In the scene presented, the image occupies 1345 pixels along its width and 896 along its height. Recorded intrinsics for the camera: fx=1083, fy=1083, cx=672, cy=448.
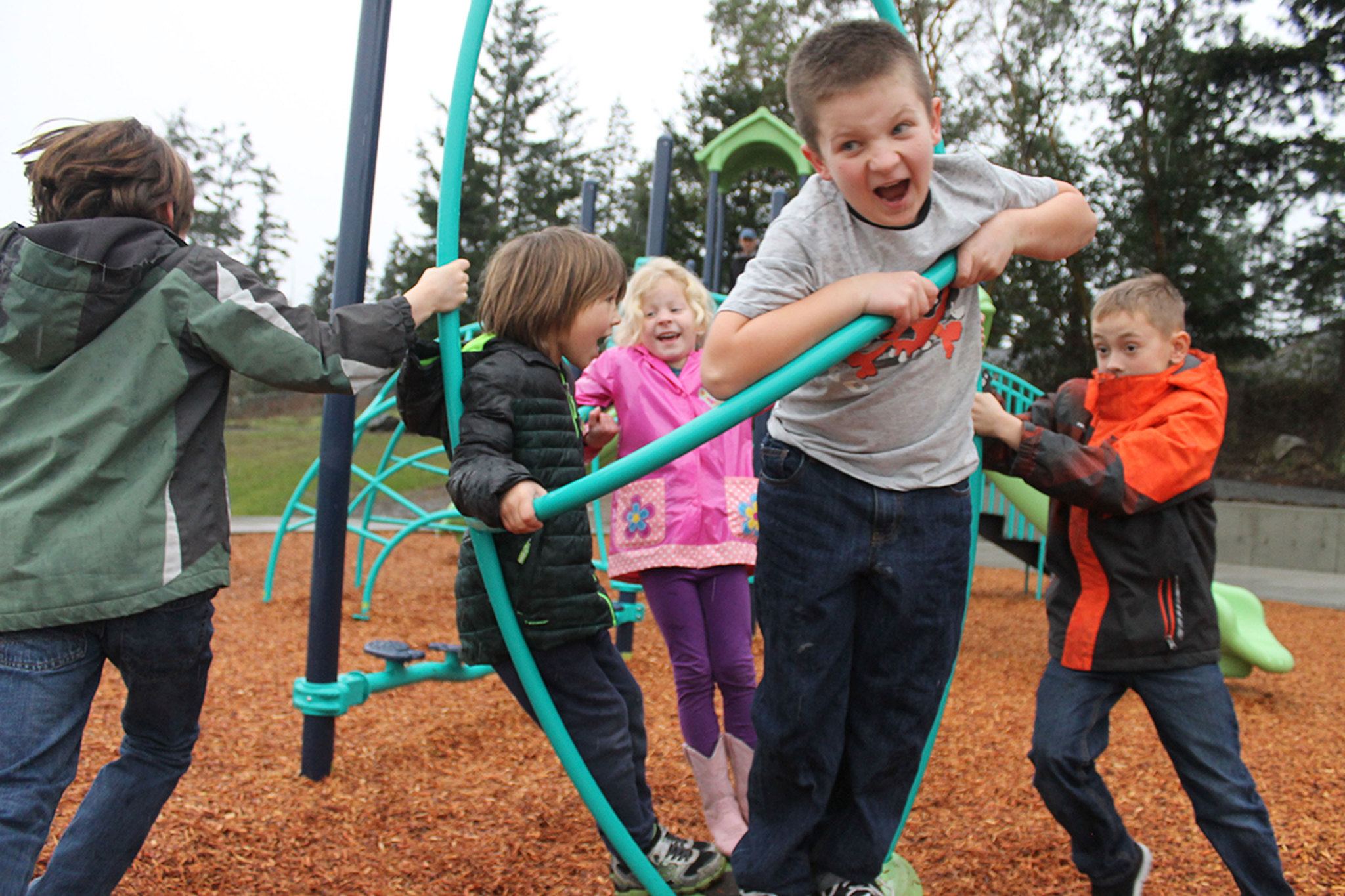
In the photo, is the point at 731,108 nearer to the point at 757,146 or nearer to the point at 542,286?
the point at 757,146

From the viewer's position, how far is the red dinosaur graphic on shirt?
1.68 m

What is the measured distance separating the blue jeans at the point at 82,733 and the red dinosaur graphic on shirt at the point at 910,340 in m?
1.11

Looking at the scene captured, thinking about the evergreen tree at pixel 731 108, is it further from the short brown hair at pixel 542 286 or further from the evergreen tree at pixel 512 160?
the short brown hair at pixel 542 286

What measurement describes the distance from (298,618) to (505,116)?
26.3 m

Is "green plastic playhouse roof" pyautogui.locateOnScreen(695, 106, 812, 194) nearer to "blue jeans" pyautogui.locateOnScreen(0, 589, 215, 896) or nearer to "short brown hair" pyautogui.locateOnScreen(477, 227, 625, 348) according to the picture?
"short brown hair" pyautogui.locateOnScreen(477, 227, 625, 348)

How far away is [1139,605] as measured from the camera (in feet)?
6.91

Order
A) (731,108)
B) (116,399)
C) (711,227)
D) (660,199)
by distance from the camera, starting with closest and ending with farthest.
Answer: (116,399) < (660,199) < (711,227) < (731,108)

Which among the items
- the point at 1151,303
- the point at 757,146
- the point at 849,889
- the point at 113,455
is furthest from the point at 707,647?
the point at 757,146

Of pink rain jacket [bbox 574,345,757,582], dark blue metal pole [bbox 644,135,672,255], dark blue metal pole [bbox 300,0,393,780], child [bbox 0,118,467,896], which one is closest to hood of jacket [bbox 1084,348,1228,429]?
pink rain jacket [bbox 574,345,757,582]

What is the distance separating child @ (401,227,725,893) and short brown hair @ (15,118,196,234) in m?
0.55

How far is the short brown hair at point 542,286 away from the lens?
2137mm

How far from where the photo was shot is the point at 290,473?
14344 mm

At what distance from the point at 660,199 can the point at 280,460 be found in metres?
12.3

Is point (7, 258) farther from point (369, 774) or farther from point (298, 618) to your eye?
point (298, 618)
